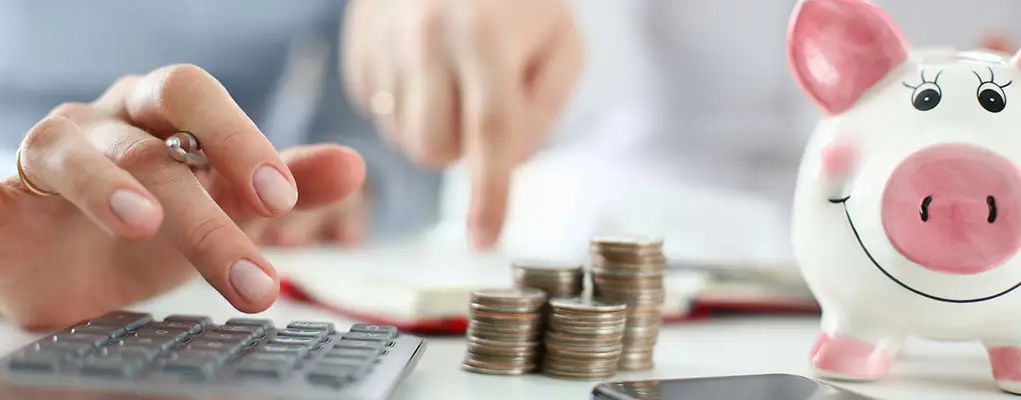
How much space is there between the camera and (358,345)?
1.96 ft

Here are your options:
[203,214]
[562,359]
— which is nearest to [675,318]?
[562,359]

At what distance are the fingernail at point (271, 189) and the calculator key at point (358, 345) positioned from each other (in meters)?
0.10

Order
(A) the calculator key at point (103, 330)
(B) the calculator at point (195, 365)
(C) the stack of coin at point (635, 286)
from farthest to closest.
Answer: (C) the stack of coin at point (635, 286) → (A) the calculator key at point (103, 330) → (B) the calculator at point (195, 365)

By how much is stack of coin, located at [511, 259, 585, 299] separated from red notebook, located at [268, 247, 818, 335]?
10 cm

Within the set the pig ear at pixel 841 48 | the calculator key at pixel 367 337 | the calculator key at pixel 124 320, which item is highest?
the pig ear at pixel 841 48

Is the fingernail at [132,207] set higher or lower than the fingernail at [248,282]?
higher

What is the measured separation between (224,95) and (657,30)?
1.65m

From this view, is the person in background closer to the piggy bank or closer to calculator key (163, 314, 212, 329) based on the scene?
calculator key (163, 314, 212, 329)

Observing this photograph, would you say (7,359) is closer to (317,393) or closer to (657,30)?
(317,393)

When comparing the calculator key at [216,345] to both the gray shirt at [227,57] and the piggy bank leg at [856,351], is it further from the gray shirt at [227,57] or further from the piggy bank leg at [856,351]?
the gray shirt at [227,57]

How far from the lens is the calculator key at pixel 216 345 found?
0.55 metres

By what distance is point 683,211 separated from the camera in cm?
183

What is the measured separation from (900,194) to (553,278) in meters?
0.26

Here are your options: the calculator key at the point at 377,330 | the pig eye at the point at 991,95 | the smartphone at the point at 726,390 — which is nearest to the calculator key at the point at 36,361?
the calculator key at the point at 377,330
